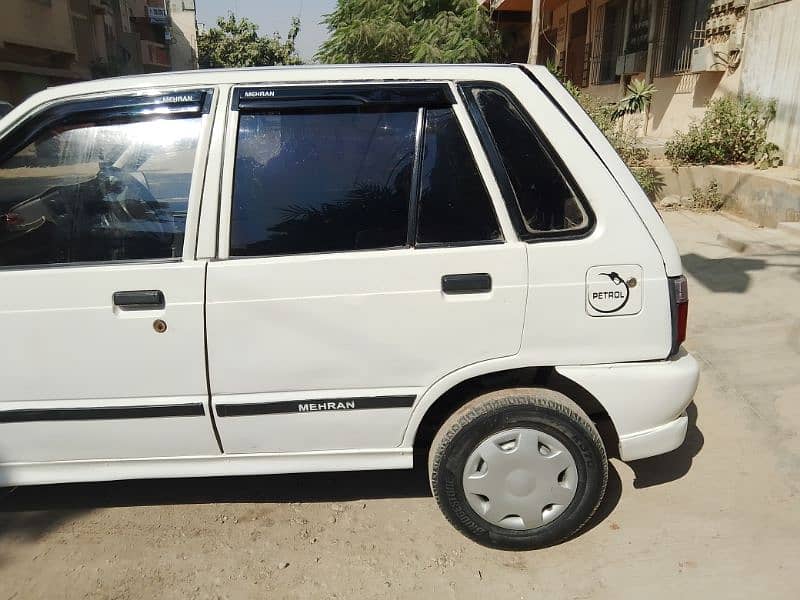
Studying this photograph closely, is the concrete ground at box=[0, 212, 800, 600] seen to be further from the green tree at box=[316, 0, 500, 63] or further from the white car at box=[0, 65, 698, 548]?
the green tree at box=[316, 0, 500, 63]

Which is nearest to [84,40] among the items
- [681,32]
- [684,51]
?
[681,32]

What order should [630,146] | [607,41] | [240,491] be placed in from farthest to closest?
1. [607,41]
2. [630,146]
3. [240,491]

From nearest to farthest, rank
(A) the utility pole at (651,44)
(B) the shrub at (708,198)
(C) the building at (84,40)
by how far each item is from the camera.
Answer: (B) the shrub at (708,198) → (A) the utility pole at (651,44) → (C) the building at (84,40)

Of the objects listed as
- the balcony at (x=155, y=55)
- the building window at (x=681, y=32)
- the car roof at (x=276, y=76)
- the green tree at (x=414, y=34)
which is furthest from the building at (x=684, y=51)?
the balcony at (x=155, y=55)

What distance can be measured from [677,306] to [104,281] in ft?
7.03

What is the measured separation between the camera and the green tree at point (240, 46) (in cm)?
5131

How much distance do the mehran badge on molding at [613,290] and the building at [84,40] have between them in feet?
84.8

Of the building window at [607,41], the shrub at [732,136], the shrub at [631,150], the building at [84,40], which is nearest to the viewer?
the shrub at [732,136]

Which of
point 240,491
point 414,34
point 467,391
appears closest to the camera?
point 467,391

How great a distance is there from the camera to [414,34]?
15797 millimetres

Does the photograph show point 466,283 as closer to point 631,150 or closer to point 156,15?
point 631,150

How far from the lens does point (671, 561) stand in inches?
99.3

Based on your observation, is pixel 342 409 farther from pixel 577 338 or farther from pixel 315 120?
pixel 315 120

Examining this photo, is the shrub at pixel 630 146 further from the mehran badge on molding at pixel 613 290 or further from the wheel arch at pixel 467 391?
the mehran badge on molding at pixel 613 290
